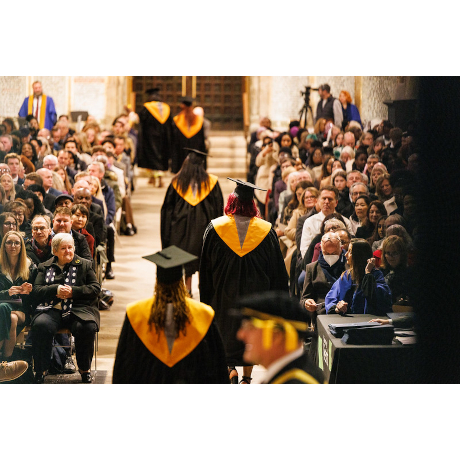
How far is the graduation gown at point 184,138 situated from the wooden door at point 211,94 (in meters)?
5.56

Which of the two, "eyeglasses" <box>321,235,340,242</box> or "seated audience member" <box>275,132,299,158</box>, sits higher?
"seated audience member" <box>275,132,299,158</box>

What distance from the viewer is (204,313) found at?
4.59 metres

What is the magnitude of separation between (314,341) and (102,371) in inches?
66.0

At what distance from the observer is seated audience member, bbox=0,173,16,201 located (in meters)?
7.36

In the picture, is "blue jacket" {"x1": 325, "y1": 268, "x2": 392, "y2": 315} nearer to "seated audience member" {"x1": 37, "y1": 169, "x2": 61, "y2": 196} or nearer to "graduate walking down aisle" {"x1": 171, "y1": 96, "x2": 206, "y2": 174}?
"seated audience member" {"x1": 37, "y1": 169, "x2": 61, "y2": 196}

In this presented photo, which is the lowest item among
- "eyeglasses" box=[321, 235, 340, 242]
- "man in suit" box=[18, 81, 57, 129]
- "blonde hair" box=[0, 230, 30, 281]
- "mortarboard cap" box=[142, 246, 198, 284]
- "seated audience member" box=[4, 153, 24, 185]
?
"blonde hair" box=[0, 230, 30, 281]

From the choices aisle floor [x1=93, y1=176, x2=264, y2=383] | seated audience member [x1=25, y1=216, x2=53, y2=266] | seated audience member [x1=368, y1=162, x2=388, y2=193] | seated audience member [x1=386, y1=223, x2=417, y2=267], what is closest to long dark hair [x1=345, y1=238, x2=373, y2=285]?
seated audience member [x1=386, y1=223, x2=417, y2=267]

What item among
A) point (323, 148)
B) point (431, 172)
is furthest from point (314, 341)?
point (323, 148)

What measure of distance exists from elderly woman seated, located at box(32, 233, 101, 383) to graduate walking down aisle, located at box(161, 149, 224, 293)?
2.42 metres

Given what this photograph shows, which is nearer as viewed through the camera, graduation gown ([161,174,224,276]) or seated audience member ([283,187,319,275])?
seated audience member ([283,187,319,275])

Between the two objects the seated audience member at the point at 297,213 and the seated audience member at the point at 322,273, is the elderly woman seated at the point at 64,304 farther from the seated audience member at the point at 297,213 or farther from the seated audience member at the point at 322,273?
the seated audience member at the point at 297,213

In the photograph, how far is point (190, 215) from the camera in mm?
8688

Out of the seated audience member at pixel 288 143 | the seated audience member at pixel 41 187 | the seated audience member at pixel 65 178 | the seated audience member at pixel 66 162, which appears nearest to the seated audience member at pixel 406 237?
the seated audience member at pixel 41 187

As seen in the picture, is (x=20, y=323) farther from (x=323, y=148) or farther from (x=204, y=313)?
A: (x=323, y=148)
